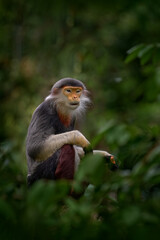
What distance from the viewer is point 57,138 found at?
316 centimetres

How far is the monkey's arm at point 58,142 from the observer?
10.2ft

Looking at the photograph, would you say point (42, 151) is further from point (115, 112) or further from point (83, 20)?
point (83, 20)

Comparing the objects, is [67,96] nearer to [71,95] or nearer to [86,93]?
[71,95]

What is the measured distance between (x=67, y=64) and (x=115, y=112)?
6.69 metres

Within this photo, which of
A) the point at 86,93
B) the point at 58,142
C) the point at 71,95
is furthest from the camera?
the point at 86,93

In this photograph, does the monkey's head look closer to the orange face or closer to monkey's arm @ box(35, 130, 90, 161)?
the orange face

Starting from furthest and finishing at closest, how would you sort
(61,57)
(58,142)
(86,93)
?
(61,57), (86,93), (58,142)

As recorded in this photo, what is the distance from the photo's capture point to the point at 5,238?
0.97 m

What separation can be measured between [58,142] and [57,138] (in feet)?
0.12

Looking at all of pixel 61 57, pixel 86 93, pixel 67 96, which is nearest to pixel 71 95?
pixel 67 96

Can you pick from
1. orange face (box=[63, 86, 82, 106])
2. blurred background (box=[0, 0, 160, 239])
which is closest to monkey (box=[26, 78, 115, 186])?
orange face (box=[63, 86, 82, 106])

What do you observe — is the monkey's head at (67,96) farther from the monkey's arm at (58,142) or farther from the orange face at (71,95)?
the monkey's arm at (58,142)

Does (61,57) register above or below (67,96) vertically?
below

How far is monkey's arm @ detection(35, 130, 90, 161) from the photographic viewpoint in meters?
3.10
